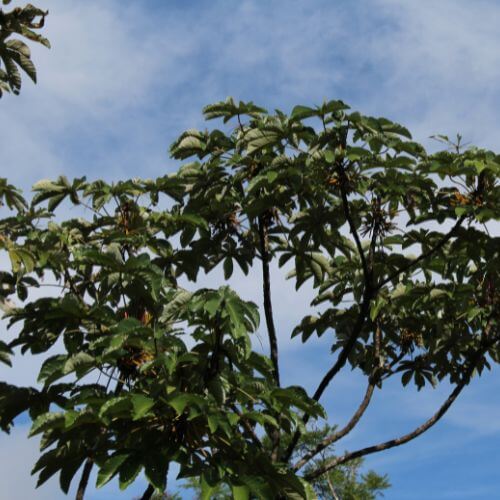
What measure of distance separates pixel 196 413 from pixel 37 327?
7.83ft

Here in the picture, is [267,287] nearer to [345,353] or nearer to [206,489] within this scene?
[345,353]

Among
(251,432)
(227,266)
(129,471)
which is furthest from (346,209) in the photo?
(129,471)

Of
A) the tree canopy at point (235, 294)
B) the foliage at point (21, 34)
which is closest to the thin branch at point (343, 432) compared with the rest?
the tree canopy at point (235, 294)

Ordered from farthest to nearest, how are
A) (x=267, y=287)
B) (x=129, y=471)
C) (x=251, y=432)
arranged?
(x=267, y=287), (x=251, y=432), (x=129, y=471)

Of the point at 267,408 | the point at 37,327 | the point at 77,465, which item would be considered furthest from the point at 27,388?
the point at 267,408

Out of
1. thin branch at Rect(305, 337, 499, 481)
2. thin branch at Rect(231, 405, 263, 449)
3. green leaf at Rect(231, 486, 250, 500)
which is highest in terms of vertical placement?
thin branch at Rect(305, 337, 499, 481)

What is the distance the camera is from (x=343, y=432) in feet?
25.2

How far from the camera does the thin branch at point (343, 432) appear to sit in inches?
296

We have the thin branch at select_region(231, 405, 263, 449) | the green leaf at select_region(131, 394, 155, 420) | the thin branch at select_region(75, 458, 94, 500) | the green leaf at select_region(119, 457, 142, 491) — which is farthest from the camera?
the thin branch at select_region(75, 458, 94, 500)

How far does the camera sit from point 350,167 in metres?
7.02

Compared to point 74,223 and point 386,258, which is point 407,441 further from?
point 74,223

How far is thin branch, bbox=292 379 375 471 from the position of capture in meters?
7.52

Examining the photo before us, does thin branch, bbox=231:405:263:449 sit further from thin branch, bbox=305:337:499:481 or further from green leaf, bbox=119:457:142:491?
green leaf, bbox=119:457:142:491

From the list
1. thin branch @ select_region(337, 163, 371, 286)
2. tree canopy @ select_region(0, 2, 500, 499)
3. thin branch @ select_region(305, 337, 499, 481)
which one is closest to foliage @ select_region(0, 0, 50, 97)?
tree canopy @ select_region(0, 2, 500, 499)
